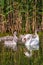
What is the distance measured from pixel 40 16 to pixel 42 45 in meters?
1.94

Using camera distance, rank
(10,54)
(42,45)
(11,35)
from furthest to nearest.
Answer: (11,35) → (42,45) → (10,54)

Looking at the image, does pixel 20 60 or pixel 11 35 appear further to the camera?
pixel 11 35

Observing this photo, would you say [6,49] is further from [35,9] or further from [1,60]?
[35,9]

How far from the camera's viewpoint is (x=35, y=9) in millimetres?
14086

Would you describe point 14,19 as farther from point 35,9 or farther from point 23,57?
point 23,57

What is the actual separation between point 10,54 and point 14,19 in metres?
3.00

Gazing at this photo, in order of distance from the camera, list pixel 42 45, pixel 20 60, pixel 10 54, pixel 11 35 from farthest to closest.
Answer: pixel 11 35 → pixel 42 45 → pixel 10 54 → pixel 20 60

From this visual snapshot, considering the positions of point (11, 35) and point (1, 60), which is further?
point (11, 35)

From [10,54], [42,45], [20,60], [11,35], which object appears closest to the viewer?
[20,60]

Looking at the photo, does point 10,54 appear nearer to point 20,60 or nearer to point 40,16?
point 20,60

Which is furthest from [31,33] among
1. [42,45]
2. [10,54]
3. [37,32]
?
[10,54]

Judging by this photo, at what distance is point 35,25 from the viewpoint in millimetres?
13969

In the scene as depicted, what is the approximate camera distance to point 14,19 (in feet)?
46.2

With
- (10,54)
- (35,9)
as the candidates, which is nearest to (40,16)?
(35,9)
